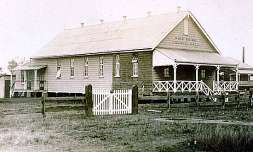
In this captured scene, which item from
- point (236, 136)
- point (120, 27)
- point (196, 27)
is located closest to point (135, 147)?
point (236, 136)

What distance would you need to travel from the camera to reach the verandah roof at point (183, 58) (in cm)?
3491

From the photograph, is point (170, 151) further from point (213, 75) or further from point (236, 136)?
point (213, 75)

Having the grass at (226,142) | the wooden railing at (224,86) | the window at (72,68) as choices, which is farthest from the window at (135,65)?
the grass at (226,142)

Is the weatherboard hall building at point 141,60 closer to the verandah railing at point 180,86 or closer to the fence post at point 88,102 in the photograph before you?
the verandah railing at point 180,86

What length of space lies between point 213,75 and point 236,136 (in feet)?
98.5

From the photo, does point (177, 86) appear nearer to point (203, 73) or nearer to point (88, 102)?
point (203, 73)

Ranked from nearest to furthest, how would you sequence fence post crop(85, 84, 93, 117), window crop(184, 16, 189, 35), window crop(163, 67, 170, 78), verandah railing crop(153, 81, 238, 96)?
1. fence post crop(85, 84, 93, 117)
2. verandah railing crop(153, 81, 238, 96)
3. window crop(163, 67, 170, 78)
4. window crop(184, 16, 189, 35)

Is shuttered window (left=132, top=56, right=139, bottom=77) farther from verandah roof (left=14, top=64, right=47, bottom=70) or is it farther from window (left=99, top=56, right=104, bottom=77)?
verandah roof (left=14, top=64, right=47, bottom=70)

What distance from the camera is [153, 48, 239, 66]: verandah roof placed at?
1374 inches

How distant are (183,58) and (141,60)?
353cm

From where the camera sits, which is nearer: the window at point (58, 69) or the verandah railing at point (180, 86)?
the verandah railing at point (180, 86)

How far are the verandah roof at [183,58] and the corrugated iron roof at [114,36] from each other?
3.14 feet

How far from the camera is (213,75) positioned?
135 ft

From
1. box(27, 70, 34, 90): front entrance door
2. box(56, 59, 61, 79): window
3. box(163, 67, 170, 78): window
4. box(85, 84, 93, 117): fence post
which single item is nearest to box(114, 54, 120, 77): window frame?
box(163, 67, 170, 78): window
